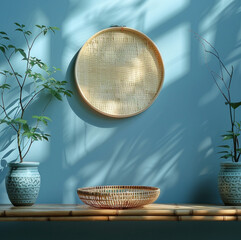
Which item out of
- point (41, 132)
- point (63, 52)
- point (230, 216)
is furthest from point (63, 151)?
point (230, 216)

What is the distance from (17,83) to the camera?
2.24 m

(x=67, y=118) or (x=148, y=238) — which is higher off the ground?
(x=67, y=118)

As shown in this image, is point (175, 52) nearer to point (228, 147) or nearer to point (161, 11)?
point (161, 11)

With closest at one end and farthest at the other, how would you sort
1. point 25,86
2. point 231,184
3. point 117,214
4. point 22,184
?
point 117,214 → point 22,184 → point 231,184 → point 25,86

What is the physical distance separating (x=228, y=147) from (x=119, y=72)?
0.78 metres

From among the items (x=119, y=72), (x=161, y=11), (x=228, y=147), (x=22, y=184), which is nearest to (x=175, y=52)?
(x=161, y=11)

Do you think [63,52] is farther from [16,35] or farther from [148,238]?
[148,238]

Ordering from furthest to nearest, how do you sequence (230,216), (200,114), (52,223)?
(200,114)
(52,223)
(230,216)

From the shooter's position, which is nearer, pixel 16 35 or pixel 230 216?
pixel 230 216

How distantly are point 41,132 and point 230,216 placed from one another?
1.15 metres

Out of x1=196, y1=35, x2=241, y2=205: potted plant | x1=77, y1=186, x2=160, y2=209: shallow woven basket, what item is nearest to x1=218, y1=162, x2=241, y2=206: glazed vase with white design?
x1=196, y1=35, x2=241, y2=205: potted plant

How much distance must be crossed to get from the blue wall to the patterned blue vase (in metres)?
0.19

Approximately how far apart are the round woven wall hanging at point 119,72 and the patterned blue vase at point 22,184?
53 cm

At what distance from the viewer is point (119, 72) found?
2.31 m
